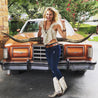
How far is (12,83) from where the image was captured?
185 inches

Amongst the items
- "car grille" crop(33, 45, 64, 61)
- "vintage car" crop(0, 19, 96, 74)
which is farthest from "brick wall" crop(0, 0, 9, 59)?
"car grille" crop(33, 45, 64, 61)

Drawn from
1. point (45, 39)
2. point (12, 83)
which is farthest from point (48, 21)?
point (12, 83)

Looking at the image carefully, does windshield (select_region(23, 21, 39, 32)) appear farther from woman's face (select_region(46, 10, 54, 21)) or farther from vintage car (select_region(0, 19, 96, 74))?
woman's face (select_region(46, 10, 54, 21))

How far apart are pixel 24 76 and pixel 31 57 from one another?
1.00 meters

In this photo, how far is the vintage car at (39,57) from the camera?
14.4 ft

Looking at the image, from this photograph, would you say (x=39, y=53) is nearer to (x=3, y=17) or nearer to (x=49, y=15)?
(x=49, y=15)

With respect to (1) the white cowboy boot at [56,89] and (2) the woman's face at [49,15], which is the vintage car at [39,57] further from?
(2) the woman's face at [49,15]

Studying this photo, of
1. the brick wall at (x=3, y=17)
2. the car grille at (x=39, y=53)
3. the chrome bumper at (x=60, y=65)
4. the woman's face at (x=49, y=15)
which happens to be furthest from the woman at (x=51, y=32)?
the brick wall at (x=3, y=17)

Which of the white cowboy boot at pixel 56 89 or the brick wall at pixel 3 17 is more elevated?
the brick wall at pixel 3 17

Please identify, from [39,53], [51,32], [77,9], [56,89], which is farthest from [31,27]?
[77,9]

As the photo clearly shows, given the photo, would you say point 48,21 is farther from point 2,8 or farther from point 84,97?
point 2,8

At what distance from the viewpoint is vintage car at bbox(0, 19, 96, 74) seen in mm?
4398

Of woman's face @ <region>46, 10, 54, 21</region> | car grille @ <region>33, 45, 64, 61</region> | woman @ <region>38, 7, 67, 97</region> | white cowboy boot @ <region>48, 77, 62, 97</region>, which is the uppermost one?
woman's face @ <region>46, 10, 54, 21</region>

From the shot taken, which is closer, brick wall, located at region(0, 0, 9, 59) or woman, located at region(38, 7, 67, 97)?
woman, located at region(38, 7, 67, 97)
